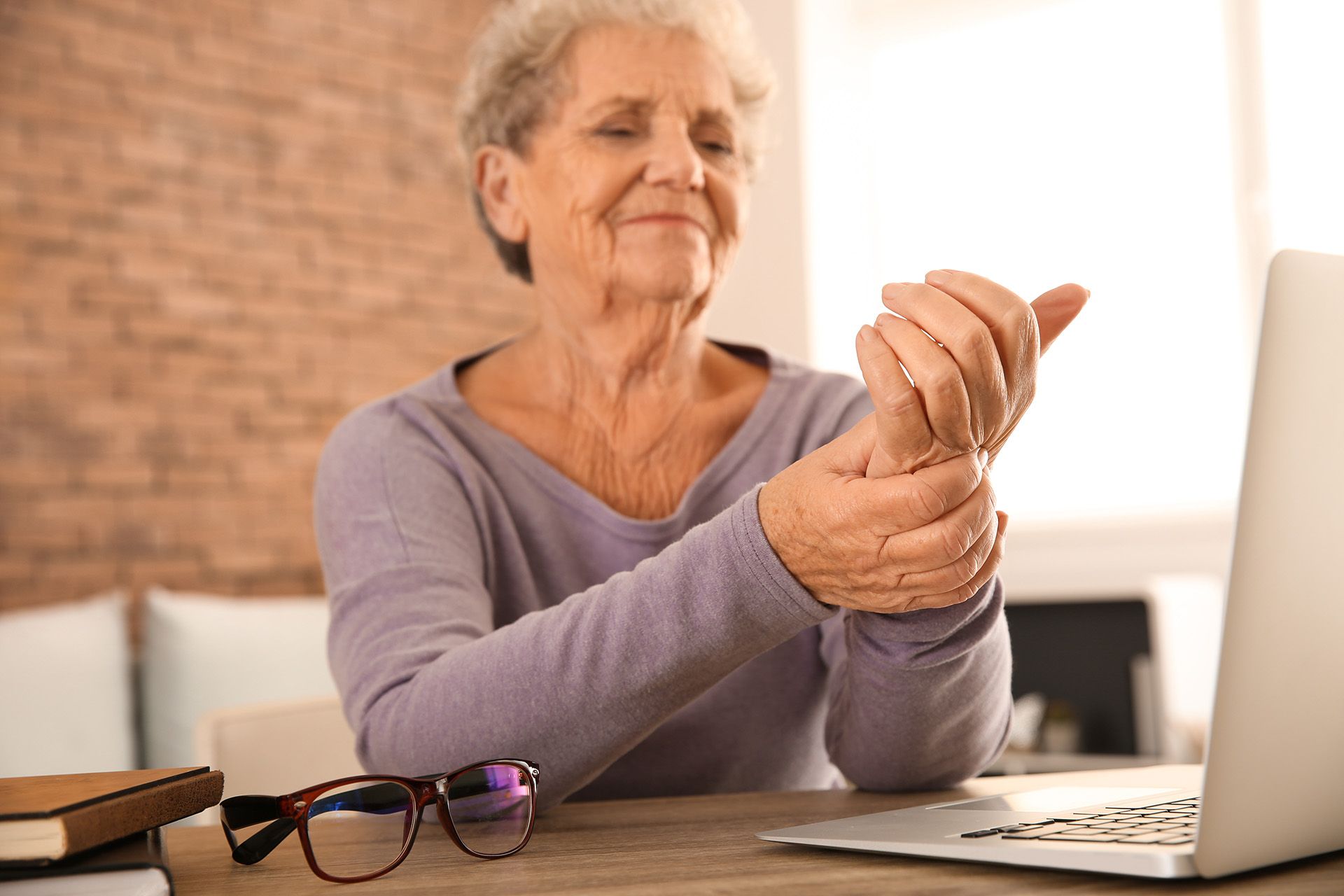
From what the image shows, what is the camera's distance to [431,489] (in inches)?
42.9

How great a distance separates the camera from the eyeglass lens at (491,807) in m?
0.70

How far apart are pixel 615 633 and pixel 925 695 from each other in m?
0.25

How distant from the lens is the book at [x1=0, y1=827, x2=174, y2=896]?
21.6 inches

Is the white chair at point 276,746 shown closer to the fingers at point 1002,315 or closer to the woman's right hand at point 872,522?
the woman's right hand at point 872,522

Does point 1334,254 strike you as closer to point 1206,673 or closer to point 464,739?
point 464,739

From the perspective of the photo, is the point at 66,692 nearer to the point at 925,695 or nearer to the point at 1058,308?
the point at 925,695

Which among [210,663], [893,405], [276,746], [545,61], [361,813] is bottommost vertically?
[210,663]

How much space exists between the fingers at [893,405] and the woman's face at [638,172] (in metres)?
0.54

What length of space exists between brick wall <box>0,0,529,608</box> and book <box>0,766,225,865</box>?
8.36ft

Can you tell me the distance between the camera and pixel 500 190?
4.54 ft

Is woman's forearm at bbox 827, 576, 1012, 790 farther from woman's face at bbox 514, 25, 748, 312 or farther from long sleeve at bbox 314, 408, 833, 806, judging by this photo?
woman's face at bbox 514, 25, 748, 312

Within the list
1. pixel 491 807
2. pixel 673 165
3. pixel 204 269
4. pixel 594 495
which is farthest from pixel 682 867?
pixel 204 269

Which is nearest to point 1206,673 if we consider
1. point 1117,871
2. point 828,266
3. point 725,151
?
point 828,266

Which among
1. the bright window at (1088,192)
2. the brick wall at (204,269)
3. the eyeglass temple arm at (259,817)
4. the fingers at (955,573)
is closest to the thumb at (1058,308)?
the fingers at (955,573)
